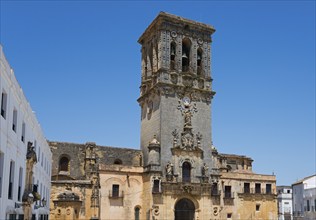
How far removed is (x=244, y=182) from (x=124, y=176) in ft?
47.8

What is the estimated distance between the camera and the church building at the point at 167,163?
41.9m

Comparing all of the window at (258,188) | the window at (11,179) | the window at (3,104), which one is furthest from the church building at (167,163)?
the window at (3,104)

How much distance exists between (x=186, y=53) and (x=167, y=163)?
12816 mm

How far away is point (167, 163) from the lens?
43.3 m

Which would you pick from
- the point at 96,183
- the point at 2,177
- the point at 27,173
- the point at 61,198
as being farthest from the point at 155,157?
the point at 2,177

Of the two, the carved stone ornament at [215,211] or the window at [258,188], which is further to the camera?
the window at [258,188]

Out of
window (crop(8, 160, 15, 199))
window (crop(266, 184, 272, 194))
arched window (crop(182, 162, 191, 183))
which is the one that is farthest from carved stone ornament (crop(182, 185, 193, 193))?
window (crop(8, 160, 15, 199))

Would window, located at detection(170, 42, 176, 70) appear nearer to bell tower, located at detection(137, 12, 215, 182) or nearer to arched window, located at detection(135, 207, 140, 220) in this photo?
bell tower, located at detection(137, 12, 215, 182)

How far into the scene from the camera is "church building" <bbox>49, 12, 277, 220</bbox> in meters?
41.9

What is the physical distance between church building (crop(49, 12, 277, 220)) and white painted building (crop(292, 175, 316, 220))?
9.34 metres

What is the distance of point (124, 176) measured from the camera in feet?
141

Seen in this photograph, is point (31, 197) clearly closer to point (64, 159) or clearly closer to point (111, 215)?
point (111, 215)

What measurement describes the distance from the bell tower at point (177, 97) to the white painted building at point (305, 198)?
1891 cm

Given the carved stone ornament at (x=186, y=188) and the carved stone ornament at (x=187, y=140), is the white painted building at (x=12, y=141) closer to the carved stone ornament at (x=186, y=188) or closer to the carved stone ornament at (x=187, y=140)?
the carved stone ornament at (x=186, y=188)
